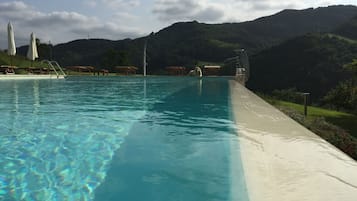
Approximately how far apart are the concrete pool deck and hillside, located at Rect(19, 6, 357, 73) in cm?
6841

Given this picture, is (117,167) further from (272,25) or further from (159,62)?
(272,25)

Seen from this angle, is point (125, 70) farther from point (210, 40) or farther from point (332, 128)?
point (210, 40)

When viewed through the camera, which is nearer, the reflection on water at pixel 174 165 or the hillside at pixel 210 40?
the reflection on water at pixel 174 165

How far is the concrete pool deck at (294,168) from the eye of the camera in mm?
2346

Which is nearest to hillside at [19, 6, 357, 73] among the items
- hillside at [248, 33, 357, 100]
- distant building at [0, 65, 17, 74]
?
hillside at [248, 33, 357, 100]

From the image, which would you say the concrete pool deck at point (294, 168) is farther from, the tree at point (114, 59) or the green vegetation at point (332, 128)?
the tree at point (114, 59)

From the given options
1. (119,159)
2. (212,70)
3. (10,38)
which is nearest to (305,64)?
(212,70)

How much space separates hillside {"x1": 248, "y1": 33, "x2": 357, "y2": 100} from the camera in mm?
45938

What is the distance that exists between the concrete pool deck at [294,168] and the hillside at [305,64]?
3934 cm

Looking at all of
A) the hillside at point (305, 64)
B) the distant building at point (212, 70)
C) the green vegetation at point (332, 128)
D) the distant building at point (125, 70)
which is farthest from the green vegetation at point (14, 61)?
the green vegetation at point (332, 128)

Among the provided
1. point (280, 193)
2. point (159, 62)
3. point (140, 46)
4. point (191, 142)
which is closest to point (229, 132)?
point (191, 142)

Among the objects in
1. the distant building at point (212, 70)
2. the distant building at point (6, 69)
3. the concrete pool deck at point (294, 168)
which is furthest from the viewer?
the distant building at point (212, 70)

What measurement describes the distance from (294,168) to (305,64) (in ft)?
174

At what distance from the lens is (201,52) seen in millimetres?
85812
